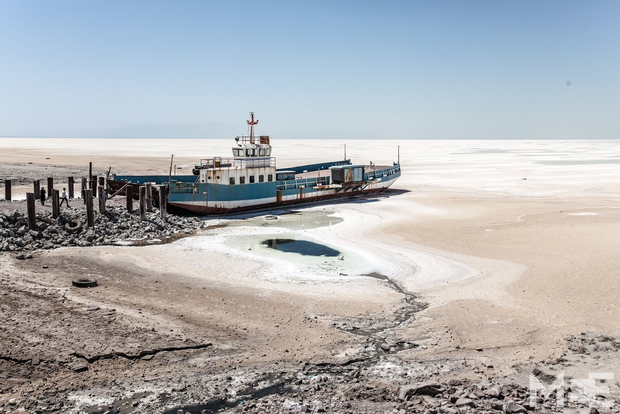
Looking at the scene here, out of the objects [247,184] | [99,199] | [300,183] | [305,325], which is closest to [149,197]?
[99,199]

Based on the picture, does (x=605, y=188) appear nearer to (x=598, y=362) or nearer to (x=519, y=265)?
(x=519, y=265)

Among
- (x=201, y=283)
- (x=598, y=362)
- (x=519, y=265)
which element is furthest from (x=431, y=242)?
(x=598, y=362)

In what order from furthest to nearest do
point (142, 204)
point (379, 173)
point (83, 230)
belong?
point (379, 173) → point (142, 204) → point (83, 230)

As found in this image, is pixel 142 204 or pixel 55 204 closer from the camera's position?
pixel 55 204

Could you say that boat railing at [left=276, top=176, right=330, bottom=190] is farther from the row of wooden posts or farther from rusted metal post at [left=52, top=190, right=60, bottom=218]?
rusted metal post at [left=52, top=190, right=60, bottom=218]

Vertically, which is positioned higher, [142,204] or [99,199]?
[99,199]

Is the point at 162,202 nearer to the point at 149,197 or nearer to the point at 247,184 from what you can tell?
the point at 149,197

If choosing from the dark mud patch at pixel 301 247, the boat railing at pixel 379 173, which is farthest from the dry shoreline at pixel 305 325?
the boat railing at pixel 379 173
